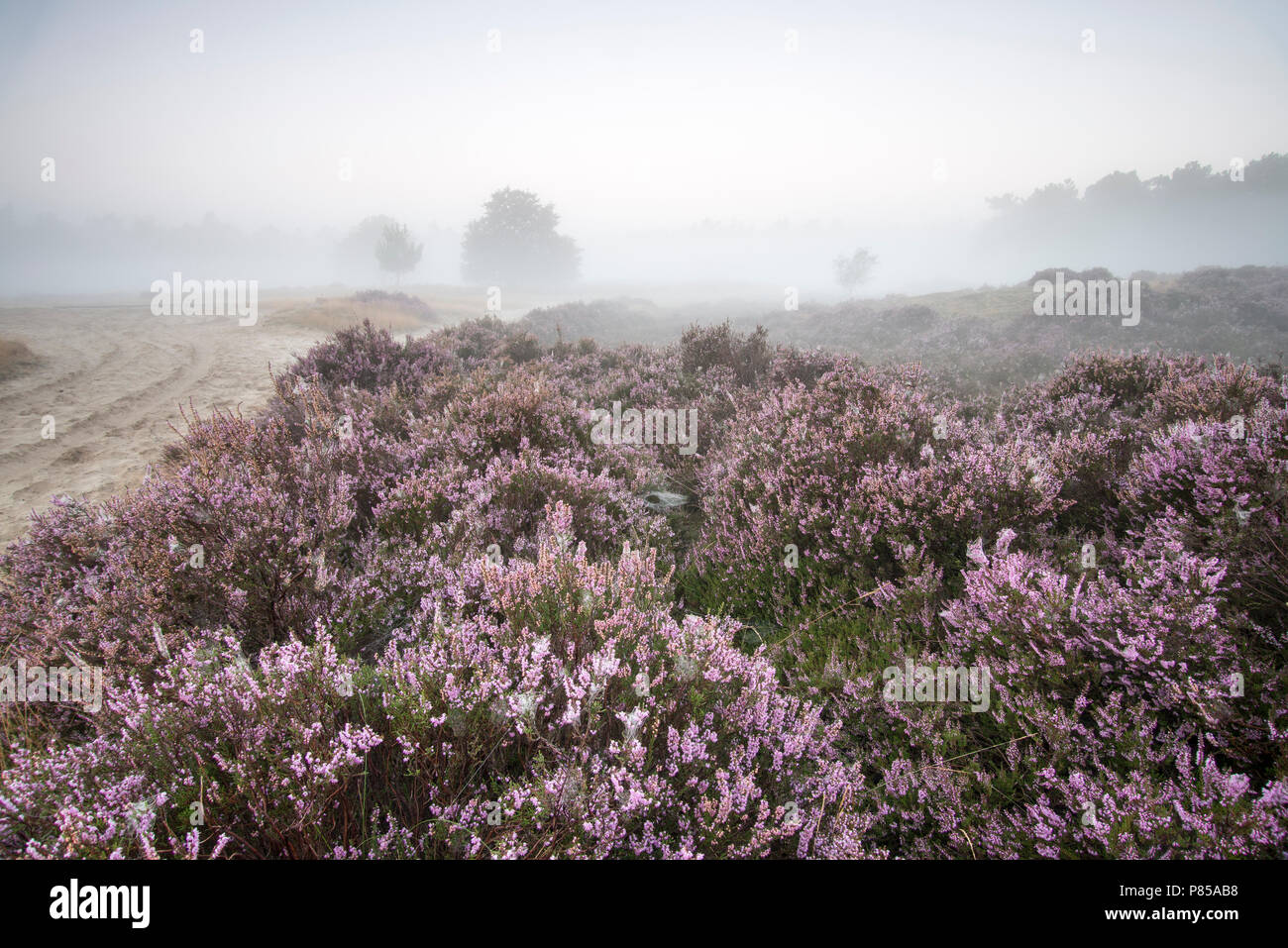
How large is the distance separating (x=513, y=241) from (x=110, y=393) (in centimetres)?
6283

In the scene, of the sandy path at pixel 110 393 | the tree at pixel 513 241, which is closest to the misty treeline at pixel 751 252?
the tree at pixel 513 241

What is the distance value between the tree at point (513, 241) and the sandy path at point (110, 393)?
5266 cm

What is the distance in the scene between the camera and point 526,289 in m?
68.5

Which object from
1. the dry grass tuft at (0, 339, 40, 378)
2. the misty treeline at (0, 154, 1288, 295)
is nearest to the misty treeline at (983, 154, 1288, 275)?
the misty treeline at (0, 154, 1288, 295)

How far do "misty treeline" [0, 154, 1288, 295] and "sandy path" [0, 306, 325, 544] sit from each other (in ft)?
183

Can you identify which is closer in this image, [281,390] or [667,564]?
[667,564]

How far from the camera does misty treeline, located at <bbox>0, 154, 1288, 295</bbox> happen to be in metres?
69.0

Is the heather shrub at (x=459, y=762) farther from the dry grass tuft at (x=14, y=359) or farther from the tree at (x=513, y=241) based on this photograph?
the tree at (x=513, y=241)

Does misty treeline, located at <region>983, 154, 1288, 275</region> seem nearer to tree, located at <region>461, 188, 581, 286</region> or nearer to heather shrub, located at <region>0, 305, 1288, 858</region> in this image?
tree, located at <region>461, 188, 581, 286</region>

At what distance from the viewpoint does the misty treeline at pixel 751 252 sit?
69.0 m
